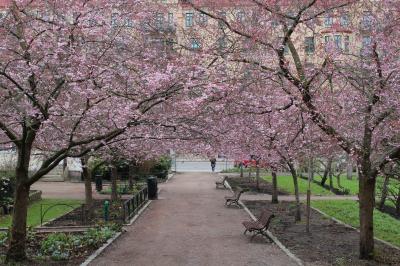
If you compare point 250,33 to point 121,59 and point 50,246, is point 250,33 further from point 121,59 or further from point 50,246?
point 50,246

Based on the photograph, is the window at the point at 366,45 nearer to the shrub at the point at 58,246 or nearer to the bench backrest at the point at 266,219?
the bench backrest at the point at 266,219

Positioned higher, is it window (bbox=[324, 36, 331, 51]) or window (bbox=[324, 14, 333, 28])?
window (bbox=[324, 14, 333, 28])

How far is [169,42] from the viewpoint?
456 inches

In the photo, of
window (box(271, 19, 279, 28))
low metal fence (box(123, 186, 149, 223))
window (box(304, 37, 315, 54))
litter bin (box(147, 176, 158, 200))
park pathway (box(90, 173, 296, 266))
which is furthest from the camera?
litter bin (box(147, 176, 158, 200))

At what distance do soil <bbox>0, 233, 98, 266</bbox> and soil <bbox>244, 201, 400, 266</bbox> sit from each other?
16.3ft

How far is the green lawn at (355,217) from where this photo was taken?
15.6 m

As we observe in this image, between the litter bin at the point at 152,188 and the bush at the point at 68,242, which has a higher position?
the litter bin at the point at 152,188

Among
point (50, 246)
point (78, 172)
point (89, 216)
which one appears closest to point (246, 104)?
point (50, 246)

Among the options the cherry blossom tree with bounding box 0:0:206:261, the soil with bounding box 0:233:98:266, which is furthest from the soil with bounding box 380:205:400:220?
the cherry blossom tree with bounding box 0:0:206:261

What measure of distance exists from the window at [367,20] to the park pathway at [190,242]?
17.5ft

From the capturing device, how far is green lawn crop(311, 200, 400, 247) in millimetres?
15594

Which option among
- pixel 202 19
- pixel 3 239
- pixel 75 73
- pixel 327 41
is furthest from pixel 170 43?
pixel 3 239

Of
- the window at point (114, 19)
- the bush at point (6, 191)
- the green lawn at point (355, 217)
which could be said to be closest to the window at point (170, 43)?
the window at point (114, 19)

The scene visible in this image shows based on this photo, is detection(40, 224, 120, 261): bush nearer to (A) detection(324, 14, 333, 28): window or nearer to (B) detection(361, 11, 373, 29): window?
(A) detection(324, 14, 333, 28): window
